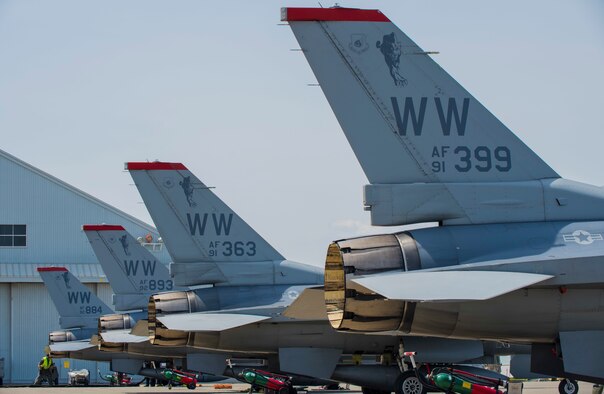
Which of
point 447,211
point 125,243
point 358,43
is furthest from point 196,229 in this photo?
point 447,211

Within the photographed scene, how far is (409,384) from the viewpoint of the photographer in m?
18.0

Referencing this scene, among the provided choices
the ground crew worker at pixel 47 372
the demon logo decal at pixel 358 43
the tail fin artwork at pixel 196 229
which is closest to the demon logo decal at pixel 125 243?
the tail fin artwork at pixel 196 229

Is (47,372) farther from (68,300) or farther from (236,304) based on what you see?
(236,304)

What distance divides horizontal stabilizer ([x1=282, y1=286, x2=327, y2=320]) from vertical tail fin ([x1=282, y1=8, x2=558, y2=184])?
1.29m

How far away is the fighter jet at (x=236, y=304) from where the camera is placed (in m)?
18.7

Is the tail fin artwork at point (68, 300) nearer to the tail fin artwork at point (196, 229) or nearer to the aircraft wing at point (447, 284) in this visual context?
the tail fin artwork at point (196, 229)

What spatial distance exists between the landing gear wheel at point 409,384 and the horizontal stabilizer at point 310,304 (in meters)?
7.30

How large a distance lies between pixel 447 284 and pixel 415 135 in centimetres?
207

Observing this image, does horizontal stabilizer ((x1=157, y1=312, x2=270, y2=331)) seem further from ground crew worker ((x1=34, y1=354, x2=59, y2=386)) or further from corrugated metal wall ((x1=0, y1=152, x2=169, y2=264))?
corrugated metal wall ((x1=0, y1=152, x2=169, y2=264))

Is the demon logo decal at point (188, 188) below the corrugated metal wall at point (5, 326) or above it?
above

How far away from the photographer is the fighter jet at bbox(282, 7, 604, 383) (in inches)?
374

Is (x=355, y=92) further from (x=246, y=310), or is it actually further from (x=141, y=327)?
(x=141, y=327)

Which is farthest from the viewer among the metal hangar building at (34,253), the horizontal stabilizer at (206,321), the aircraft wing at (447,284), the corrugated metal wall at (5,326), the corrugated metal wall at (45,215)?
the corrugated metal wall at (45,215)

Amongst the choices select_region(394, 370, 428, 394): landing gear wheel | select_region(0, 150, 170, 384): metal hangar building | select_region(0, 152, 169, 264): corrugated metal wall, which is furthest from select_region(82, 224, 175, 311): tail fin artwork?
select_region(0, 152, 169, 264): corrugated metal wall
